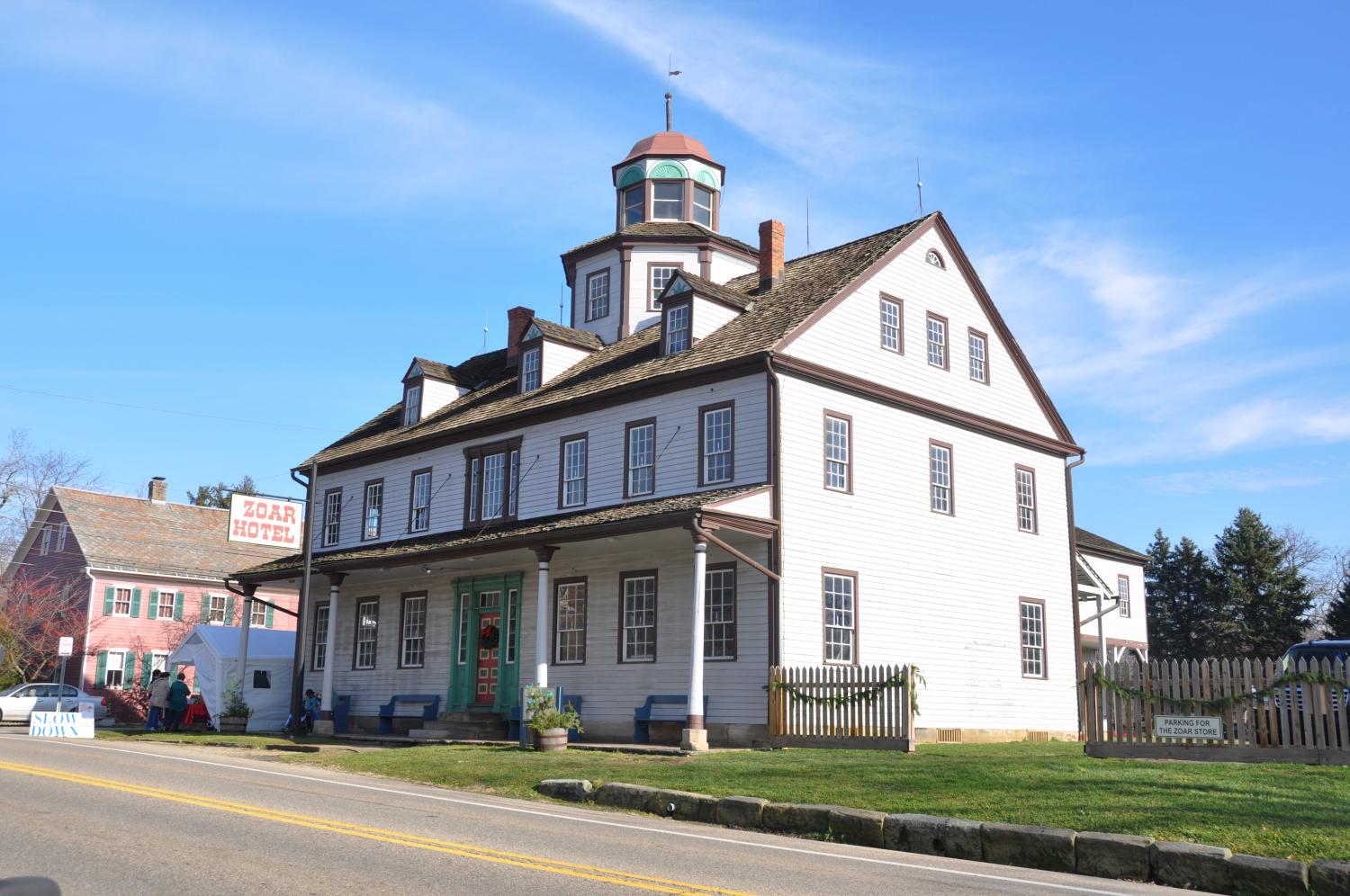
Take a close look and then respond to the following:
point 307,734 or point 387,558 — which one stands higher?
point 387,558

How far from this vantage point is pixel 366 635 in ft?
106

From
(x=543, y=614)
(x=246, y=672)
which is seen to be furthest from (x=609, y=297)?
(x=246, y=672)

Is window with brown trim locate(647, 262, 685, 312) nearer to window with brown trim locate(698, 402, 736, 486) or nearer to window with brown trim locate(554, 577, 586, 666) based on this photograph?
window with brown trim locate(698, 402, 736, 486)

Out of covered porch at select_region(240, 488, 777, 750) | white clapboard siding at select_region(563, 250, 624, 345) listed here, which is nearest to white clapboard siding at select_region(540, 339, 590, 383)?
white clapboard siding at select_region(563, 250, 624, 345)

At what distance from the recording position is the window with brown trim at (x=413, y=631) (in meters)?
30.3

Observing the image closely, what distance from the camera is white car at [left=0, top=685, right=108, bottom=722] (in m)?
38.9

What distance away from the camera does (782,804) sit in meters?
12.7

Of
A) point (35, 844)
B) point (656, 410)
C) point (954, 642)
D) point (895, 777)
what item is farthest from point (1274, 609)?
point (35, 844)

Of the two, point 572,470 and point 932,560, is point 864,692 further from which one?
point 572,470

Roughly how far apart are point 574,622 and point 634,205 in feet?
46.4

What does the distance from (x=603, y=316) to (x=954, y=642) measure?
13.2 meters

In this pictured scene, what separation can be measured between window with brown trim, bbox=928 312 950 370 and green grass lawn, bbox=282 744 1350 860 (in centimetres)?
1007

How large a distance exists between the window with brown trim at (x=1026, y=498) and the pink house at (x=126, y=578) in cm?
2862

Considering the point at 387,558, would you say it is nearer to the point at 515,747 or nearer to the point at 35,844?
the point at 515,747
